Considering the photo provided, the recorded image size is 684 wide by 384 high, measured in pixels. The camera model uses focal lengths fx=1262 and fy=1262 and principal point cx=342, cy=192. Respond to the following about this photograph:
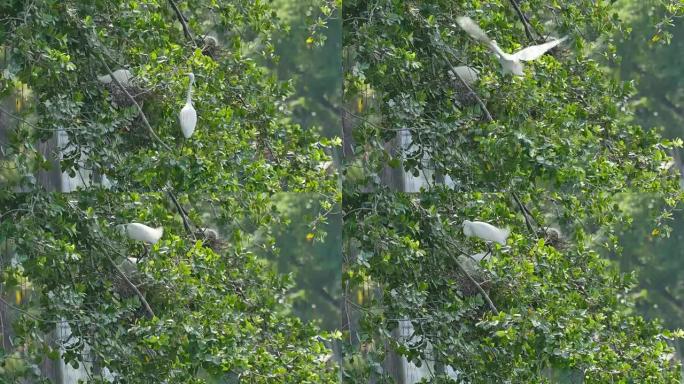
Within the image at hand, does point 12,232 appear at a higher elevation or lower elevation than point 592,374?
higher

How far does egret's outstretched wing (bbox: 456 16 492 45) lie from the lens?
4523 mm

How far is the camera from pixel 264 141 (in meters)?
4.71

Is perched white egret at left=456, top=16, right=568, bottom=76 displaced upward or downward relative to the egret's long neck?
upward

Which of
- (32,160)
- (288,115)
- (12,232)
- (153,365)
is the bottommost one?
(153,365)

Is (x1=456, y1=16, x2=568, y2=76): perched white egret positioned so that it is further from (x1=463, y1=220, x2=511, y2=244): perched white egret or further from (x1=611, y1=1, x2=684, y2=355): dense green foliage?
(x1=463, y1=220, x2=511, y2=244): perched white egret

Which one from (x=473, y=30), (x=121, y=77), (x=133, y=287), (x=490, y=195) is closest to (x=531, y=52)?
(x=473, y=30)

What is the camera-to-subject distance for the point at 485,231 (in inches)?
177

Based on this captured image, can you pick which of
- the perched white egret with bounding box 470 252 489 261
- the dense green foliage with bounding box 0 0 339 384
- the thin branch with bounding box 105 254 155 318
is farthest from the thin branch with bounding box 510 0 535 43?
the thin branch with bounding box 105 254 155 318

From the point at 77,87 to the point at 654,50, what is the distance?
2169mm

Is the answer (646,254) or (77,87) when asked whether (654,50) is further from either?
(77,87)

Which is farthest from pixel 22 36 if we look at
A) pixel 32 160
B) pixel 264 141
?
pixel 264 141

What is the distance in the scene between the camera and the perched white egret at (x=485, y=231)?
14.8 ft

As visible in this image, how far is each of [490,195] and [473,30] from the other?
2.00 feet

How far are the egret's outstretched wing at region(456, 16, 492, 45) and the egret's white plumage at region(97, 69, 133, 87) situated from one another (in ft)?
3.96
